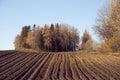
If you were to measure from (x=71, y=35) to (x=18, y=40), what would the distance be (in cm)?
2098

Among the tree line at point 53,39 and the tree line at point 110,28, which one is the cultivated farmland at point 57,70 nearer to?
the tree line at point 110,28

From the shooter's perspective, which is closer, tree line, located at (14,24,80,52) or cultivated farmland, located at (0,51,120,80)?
cultivated farmland, located at (0,51,120,80)

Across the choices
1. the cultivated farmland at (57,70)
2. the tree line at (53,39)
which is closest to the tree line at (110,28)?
the cultivated farmland at (57,70)

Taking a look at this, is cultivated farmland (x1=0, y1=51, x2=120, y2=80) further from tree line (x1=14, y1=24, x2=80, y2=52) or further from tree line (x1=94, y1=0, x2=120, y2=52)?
tree line (x1=14, y1=24, x2=80, y2=52)

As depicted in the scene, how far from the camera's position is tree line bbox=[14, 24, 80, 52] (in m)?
91.3

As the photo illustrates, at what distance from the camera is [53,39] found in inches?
3676

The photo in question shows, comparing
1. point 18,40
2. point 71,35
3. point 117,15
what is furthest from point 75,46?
point 117,15

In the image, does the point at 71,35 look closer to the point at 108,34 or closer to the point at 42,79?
the point at 108,34

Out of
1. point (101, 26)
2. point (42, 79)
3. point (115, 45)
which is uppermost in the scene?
point (101, 26)

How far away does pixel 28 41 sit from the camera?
9631 centimetres

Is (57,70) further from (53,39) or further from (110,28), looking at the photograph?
(53,39)

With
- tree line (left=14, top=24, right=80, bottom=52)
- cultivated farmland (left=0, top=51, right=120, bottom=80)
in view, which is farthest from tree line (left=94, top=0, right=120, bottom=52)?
tree line (left=14, top=24, right=80, bottom=52)

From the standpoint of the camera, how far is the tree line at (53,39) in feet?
300

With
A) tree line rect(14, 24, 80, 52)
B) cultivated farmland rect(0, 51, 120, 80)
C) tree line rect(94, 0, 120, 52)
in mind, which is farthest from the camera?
tree line rect(14, 24, 80, 52)
